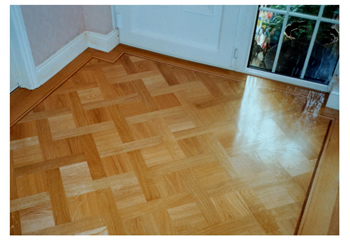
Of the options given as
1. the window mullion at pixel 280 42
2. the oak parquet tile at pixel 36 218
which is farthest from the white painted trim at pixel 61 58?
the window mullion at pixel 280 42

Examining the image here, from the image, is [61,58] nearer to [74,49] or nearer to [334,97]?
[74,49]

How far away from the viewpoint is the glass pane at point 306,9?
2094 millimetres

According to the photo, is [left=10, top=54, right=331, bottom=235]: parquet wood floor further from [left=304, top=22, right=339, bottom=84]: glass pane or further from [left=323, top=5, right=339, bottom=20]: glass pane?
[left=323, top=5, right=339, bottom=20]: glass pane

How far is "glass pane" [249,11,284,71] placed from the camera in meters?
2.25

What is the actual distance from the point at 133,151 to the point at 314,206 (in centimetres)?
92

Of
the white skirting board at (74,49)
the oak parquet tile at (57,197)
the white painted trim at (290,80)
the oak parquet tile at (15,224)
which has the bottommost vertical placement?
the oak parquet tile at (15,224)

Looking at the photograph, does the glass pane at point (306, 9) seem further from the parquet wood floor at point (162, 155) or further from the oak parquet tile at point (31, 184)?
the oak parquet tile at point (31, 184)

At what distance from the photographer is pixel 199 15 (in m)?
2.36

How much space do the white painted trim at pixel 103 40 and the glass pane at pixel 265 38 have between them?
998mm

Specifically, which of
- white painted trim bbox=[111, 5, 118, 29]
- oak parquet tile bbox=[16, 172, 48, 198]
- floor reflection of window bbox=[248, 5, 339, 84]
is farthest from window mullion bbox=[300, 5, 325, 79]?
oak parquet tile bbox=[16, 172, 48, 198]
